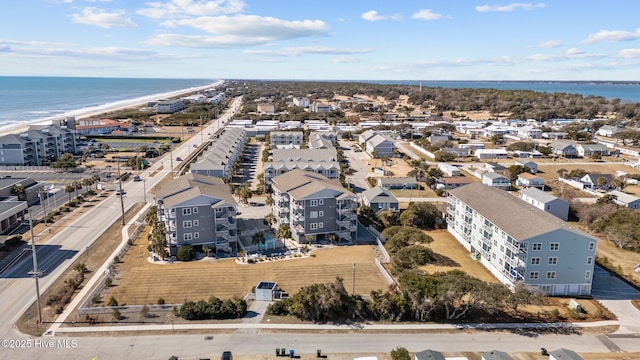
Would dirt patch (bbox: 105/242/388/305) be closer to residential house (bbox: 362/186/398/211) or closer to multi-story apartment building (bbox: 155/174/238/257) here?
multi-story apartment building (bbox: 155/174/238/257)

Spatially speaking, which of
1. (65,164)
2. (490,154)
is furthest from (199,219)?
(490,154)

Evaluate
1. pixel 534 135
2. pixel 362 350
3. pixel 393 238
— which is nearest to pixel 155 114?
pixel 534 135

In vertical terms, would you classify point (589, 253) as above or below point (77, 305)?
above

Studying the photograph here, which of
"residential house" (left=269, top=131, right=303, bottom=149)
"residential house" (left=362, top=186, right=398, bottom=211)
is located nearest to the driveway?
"residential house" (left=362, top=186, right=398, bottom=211)

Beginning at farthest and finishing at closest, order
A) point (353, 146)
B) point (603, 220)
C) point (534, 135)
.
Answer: point (534, 135)
point (353, 146)
point (603, 220)

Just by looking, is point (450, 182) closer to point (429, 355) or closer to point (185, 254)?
point (185, 254)

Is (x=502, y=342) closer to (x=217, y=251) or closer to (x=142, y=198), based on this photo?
(x=217, y=251)

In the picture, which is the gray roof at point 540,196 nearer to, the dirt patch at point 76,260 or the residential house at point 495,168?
the residential house at point 495,168
